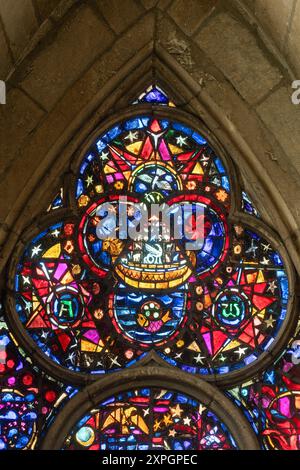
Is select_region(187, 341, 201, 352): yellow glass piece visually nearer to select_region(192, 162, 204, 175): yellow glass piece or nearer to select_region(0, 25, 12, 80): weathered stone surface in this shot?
select_region(192, 162, 204, 175): yellow glass piece

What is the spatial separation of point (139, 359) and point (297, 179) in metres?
1.45

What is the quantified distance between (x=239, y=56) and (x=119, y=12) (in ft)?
2.66

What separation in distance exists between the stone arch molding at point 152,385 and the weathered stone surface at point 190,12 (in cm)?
218

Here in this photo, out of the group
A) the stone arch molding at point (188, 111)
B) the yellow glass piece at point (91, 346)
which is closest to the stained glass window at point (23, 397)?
the yellow glass piece at point (91, 346)

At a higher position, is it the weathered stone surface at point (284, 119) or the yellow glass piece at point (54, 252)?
the weathered stone surface at point (284, 119)

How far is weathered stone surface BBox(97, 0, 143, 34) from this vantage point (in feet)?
26.1

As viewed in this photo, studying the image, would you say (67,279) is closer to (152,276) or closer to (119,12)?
(152,276)

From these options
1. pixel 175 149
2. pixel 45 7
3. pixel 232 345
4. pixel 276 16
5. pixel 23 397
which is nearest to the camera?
pixel 23 397

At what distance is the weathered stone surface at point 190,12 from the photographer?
7.99m

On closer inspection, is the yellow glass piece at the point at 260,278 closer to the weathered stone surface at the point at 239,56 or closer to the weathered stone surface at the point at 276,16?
the weathered stone surface at the point at 239,56

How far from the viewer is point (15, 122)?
7.73 meters

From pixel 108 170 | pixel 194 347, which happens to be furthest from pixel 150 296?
pixel 108 170
